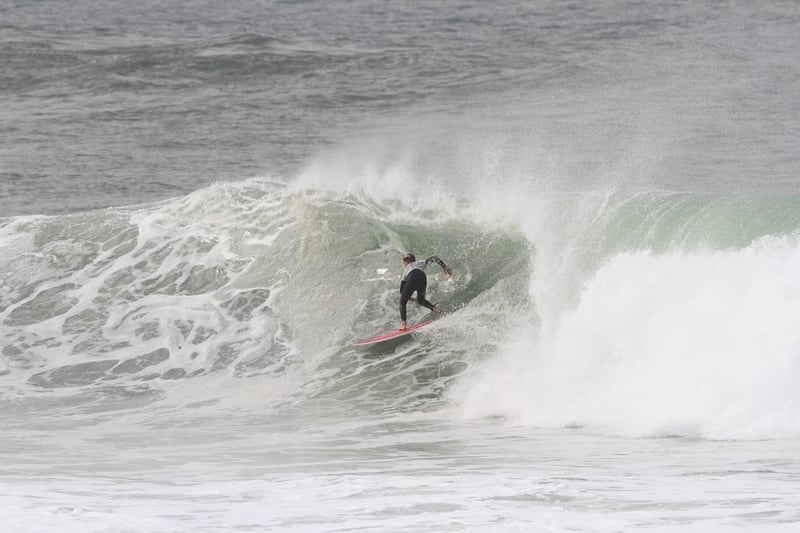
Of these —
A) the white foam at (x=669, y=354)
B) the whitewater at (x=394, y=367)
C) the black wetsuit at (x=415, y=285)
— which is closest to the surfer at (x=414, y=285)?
the black wetsuit at (x=415, y=285)

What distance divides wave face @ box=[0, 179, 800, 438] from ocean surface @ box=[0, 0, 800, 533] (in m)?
0.04

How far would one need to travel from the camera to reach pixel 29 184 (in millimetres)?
24844

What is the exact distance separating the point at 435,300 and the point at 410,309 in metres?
0.37

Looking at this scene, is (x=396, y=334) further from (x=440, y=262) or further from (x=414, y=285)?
(x=440, y=262)

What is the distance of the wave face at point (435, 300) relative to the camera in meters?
12.2

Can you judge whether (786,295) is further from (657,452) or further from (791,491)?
(791,491)

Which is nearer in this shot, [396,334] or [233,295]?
[396,334]

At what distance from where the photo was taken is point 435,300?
53.5 feet

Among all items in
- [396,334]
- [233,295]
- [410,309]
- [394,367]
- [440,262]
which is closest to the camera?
[394,367]

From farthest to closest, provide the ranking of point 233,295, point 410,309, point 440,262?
1. point 233,295
2. point 410,309
3. point 440,262

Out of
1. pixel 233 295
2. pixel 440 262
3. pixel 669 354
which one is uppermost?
pixel 440 262

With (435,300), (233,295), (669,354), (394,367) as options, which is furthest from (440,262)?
(669,354)

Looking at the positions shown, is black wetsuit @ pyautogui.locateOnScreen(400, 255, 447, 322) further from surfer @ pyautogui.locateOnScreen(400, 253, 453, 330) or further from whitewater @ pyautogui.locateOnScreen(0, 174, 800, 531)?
whitewater @ pyautogui.locateOnScreen(0, 174, 800, 531)

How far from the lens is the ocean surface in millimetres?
9203
